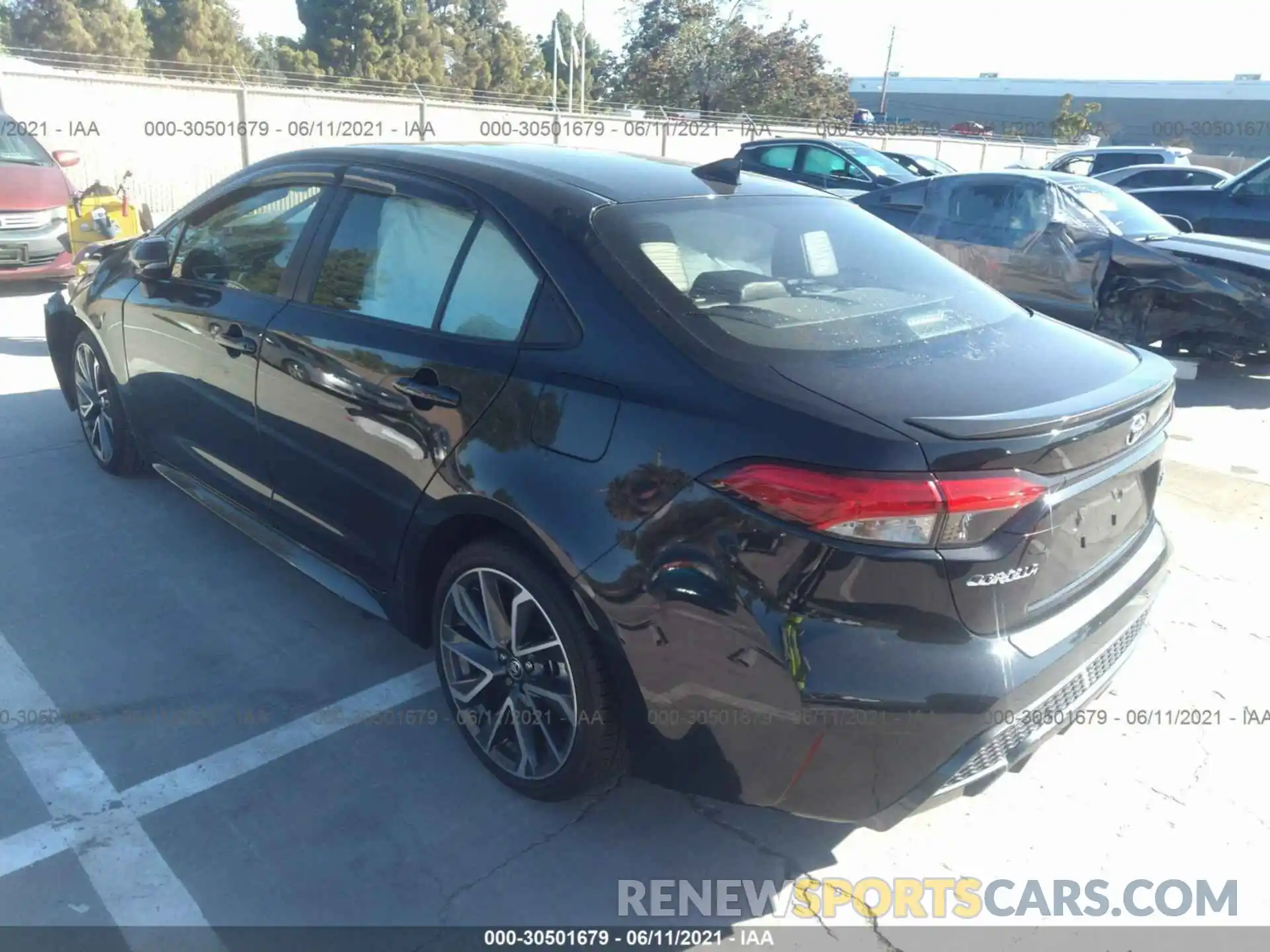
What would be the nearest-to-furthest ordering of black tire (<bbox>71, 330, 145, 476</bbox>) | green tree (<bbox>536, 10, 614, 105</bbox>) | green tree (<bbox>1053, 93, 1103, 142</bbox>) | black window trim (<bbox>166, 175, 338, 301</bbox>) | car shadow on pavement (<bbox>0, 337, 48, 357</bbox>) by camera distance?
1. black window trim (<bbox>166, 175, 338, 301</bbox>)
2. black tire (<bbox>71, 330, 145, 476</bbox>)
3. car shadow on pavement (<bbox>0, 337, 48, 357</bbox>)
4. green tree (<bbox>1053, 93, 1103, 142</bbox>)
5. green tree (<bbox>536, 10, 614, 105</bbox>)

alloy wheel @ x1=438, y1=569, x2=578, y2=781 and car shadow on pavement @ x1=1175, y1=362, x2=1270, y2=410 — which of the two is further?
car shadow on pavement @ x1=1175, y1=362, x2=1270, y2=410

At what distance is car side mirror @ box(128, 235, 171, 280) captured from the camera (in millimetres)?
4227

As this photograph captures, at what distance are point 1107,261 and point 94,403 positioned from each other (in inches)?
276

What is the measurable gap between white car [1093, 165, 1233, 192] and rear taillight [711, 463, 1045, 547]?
555 inches

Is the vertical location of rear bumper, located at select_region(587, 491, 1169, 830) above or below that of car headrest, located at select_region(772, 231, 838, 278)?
below

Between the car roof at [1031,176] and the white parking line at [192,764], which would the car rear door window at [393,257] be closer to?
the white parking line at [192,764]

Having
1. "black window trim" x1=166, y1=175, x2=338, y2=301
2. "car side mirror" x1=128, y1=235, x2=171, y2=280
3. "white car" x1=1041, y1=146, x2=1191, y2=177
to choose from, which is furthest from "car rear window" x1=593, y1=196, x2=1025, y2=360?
"white car" x1=1041, y1=146, x2=1191, y2=177

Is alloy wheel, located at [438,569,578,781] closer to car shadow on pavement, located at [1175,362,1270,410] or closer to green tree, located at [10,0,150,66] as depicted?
car shadow on pavement, located at [1175,362,1270,410]

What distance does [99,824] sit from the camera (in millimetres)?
2713

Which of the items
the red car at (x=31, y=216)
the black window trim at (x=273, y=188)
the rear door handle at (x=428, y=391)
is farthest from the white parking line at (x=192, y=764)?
the red car at (x=31, y=216)

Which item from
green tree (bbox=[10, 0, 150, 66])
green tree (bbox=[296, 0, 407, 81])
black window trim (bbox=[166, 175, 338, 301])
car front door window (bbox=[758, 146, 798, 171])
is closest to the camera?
black window trim (bbox=[166, 175, 338, 301])

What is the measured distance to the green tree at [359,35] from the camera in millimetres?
47719

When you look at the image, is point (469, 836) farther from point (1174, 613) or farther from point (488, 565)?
point (1174, 613)

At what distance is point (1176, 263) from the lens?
7.33 metres
